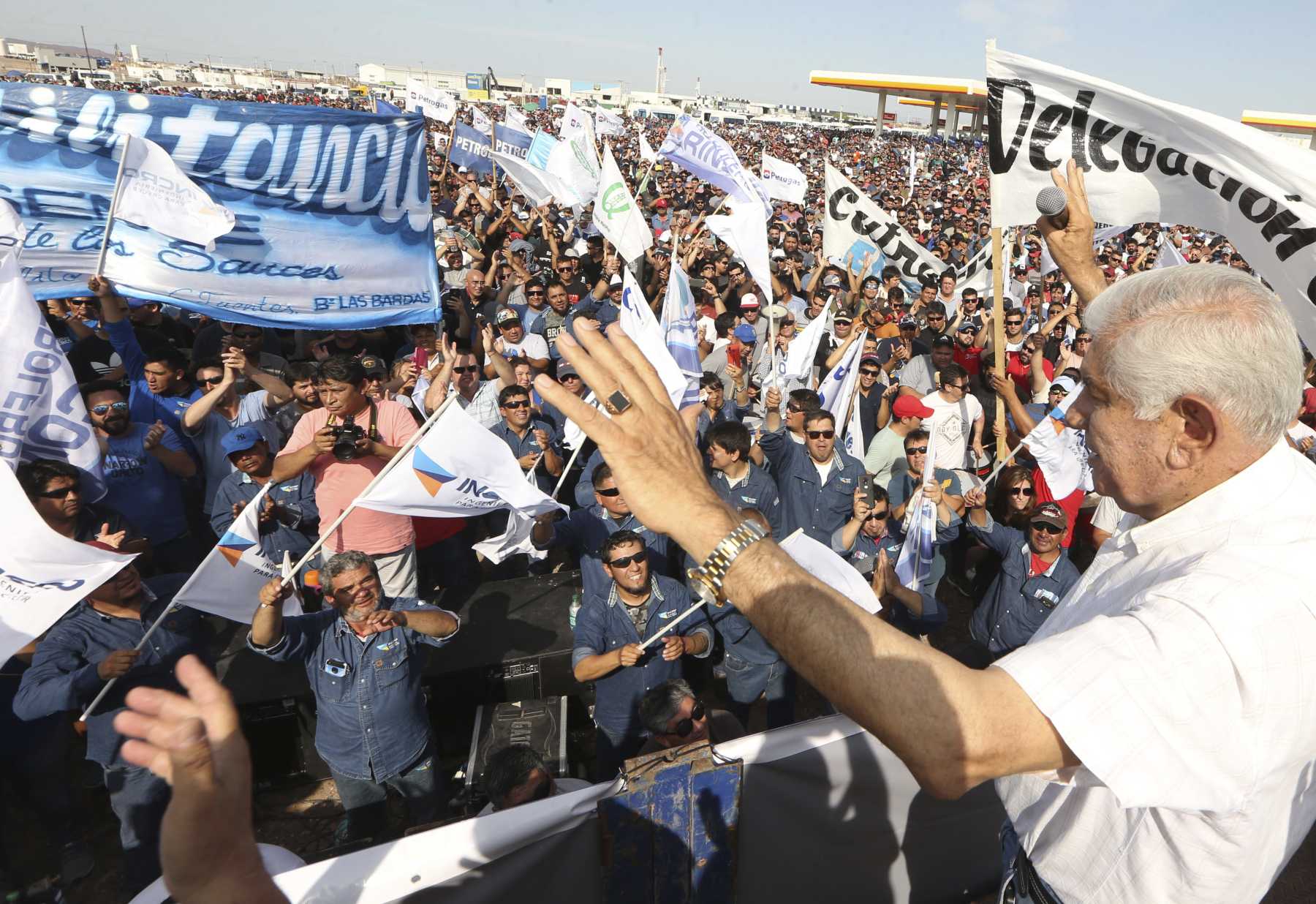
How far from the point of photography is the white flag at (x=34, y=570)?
2744 mm

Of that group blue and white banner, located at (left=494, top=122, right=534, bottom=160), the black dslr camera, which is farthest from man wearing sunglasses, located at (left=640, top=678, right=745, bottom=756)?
blue and white banner, located at (left=494, top=122, right=534, bottom=160)

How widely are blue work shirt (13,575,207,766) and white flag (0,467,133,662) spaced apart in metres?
0.40

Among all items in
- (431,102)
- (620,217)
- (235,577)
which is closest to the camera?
(235,577)

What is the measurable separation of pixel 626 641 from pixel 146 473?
334 centimetres

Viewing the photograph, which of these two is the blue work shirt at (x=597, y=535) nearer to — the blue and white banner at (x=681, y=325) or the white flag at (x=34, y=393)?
the blue and white banner at (x=681, y=325)

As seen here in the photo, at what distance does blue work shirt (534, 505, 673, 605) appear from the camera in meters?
4.88

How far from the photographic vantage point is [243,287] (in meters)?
5.63

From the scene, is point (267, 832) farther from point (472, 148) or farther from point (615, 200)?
point (472, 148)

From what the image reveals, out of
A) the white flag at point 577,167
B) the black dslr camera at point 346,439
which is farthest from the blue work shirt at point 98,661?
the white flag at point 577,167

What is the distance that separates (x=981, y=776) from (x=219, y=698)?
1111 millimetres

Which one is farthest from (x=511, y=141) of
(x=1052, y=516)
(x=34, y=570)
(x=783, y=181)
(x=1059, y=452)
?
(x=34, y=570)

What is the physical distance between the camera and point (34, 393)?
3.85m

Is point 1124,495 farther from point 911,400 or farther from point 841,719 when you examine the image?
point 911,400

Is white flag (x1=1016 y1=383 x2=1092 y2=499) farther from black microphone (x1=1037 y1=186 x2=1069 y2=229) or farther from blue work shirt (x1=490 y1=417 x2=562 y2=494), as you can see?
blue work shirt (x1=490 y1=417 x2=562 y2=494)
